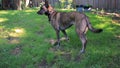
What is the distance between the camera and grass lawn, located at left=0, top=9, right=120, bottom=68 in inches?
338

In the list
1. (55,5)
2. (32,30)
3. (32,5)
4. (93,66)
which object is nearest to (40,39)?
(32,30)

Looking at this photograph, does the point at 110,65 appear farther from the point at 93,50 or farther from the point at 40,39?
the point at 40,39

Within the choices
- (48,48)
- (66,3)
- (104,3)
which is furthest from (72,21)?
(104,3)

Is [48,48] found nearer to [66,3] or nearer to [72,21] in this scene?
[72,21]

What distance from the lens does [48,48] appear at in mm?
9508

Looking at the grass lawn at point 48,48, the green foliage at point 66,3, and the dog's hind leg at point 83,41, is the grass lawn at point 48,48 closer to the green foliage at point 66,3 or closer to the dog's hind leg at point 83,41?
the dog's hind leg at point 83,41

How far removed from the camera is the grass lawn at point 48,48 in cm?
859

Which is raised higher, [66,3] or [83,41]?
[66,3]

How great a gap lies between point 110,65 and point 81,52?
3.30 feet

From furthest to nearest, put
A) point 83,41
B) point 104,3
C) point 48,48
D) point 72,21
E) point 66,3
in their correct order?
point 104,3, point 66,3, point 48,48, point 72,21, point 83,41

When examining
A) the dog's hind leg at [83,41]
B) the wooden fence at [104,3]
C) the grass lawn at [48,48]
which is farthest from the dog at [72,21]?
the wooden fence at [104,3]

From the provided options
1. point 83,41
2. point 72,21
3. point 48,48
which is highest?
point 72,21

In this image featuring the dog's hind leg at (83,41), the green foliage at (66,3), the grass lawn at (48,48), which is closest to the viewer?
the grass lawn at (48,48)

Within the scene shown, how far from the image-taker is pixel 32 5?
18328 millimetres
